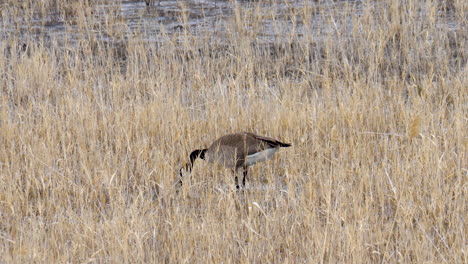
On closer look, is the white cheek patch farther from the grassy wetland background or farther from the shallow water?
the shallow water

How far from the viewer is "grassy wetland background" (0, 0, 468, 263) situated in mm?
4457

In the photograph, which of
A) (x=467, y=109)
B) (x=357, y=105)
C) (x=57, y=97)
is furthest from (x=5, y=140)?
(x=467, y=109)

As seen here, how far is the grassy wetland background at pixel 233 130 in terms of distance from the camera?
4457 mm

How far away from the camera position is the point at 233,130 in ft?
21.9

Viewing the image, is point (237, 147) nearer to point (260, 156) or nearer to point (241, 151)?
point (241, 151)

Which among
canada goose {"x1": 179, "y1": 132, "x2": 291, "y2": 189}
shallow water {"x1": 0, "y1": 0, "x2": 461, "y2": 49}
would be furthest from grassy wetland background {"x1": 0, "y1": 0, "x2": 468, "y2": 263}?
canada goose {"x1": 179, "y1": 132, "x2": 291, "y2": 189}

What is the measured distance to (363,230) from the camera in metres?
4.32

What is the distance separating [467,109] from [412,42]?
2.23 meters

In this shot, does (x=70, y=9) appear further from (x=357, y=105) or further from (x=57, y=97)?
(x=357, y=105)

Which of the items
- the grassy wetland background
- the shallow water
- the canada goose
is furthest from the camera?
the shallow water

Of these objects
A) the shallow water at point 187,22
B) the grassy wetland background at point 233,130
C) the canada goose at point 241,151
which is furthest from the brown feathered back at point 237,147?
the shallow water at point 187,22

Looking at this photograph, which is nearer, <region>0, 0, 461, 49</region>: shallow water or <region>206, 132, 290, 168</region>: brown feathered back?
<region>206, 132, 290, 168</region>: brown feathered back

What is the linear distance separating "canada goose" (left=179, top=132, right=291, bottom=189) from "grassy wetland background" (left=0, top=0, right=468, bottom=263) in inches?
6.1

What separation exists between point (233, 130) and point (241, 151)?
1.22 metres
